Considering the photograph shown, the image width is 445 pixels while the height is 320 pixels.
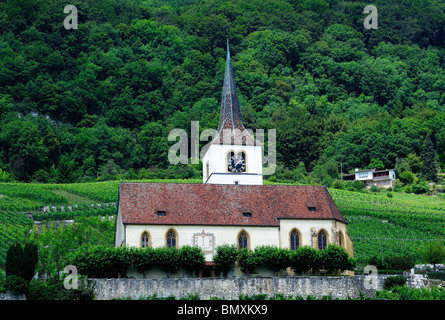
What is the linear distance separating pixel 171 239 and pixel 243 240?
216 inches

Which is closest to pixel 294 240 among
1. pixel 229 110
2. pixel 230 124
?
pixel 230 124

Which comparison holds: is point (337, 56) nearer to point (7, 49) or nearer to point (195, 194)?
point (7, 49)

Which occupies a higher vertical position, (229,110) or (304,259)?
(229,110)

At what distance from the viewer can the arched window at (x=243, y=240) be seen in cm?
6211

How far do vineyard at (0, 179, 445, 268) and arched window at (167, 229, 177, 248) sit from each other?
14181mm

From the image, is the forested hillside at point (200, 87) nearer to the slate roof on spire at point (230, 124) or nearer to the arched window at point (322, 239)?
the slate roof on spire at point (230, 124)

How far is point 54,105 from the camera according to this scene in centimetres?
14862

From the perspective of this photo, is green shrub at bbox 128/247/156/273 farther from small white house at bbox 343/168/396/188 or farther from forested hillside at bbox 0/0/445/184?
small white house at bbox 343/168/396/188

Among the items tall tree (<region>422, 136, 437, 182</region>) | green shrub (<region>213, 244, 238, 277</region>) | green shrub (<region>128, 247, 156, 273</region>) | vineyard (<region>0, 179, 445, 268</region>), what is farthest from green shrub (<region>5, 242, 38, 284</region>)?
tall tree (<region>422, 136, 437, 182</region>)

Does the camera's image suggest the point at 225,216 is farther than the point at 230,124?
No

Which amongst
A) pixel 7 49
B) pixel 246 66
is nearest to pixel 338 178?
pixel 246 66

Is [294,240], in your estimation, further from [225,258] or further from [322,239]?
[225,258]

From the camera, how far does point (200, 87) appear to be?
16275 centimetres
